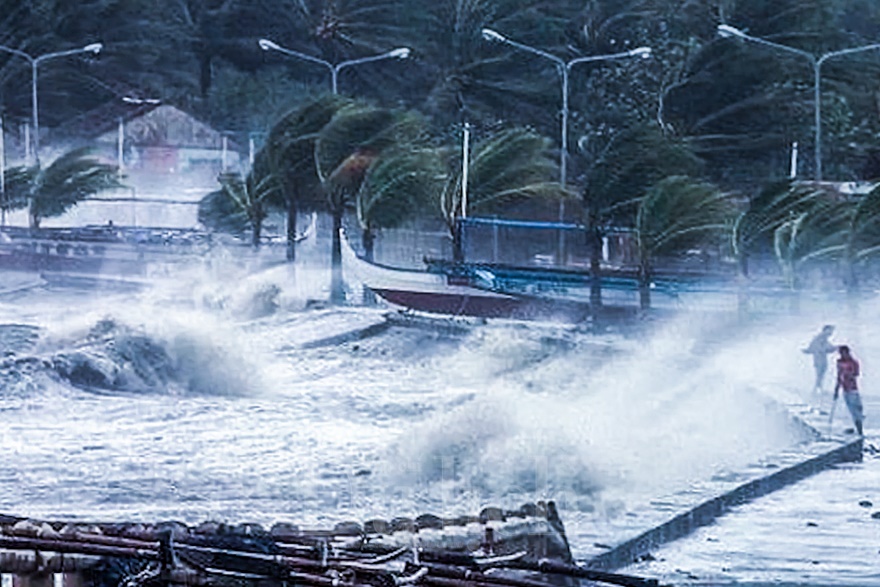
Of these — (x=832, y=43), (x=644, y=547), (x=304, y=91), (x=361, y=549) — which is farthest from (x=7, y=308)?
(x=832, y=43)

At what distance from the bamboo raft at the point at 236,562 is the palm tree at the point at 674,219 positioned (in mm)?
810

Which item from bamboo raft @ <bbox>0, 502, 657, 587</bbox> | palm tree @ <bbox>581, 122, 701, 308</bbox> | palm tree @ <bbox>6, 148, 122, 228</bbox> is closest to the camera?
bamboo raft @ <bbox>0, 502, 657, 587</bbox>

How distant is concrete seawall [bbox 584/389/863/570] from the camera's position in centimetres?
403

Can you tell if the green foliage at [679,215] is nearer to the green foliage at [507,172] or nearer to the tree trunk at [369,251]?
the green foliage at [507,172]

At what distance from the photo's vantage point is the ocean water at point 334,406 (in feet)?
13.6

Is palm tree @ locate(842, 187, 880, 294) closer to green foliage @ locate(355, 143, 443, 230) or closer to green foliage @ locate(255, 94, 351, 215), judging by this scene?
green foliage @ locate(355, 143, 443, 230)

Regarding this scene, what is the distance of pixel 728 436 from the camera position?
4.14 m

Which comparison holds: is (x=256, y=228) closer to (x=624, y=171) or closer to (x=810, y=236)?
(x=624, y=171)

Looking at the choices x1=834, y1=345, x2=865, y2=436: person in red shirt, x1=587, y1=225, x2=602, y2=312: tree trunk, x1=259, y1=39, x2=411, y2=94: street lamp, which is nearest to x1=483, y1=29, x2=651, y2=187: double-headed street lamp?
x1=587, y1=225, x2=602, y2=312: tree trunk

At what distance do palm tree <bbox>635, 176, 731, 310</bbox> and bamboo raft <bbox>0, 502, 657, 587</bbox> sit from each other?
81 centimetres

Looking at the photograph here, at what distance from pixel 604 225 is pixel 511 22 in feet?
1.79

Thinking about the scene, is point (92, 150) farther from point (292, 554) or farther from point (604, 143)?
point (292, 554)

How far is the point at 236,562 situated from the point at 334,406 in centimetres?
132

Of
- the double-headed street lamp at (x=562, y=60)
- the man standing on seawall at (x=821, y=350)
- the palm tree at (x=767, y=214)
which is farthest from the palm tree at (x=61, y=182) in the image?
the man standing on seawall at (x=821, y=350)
